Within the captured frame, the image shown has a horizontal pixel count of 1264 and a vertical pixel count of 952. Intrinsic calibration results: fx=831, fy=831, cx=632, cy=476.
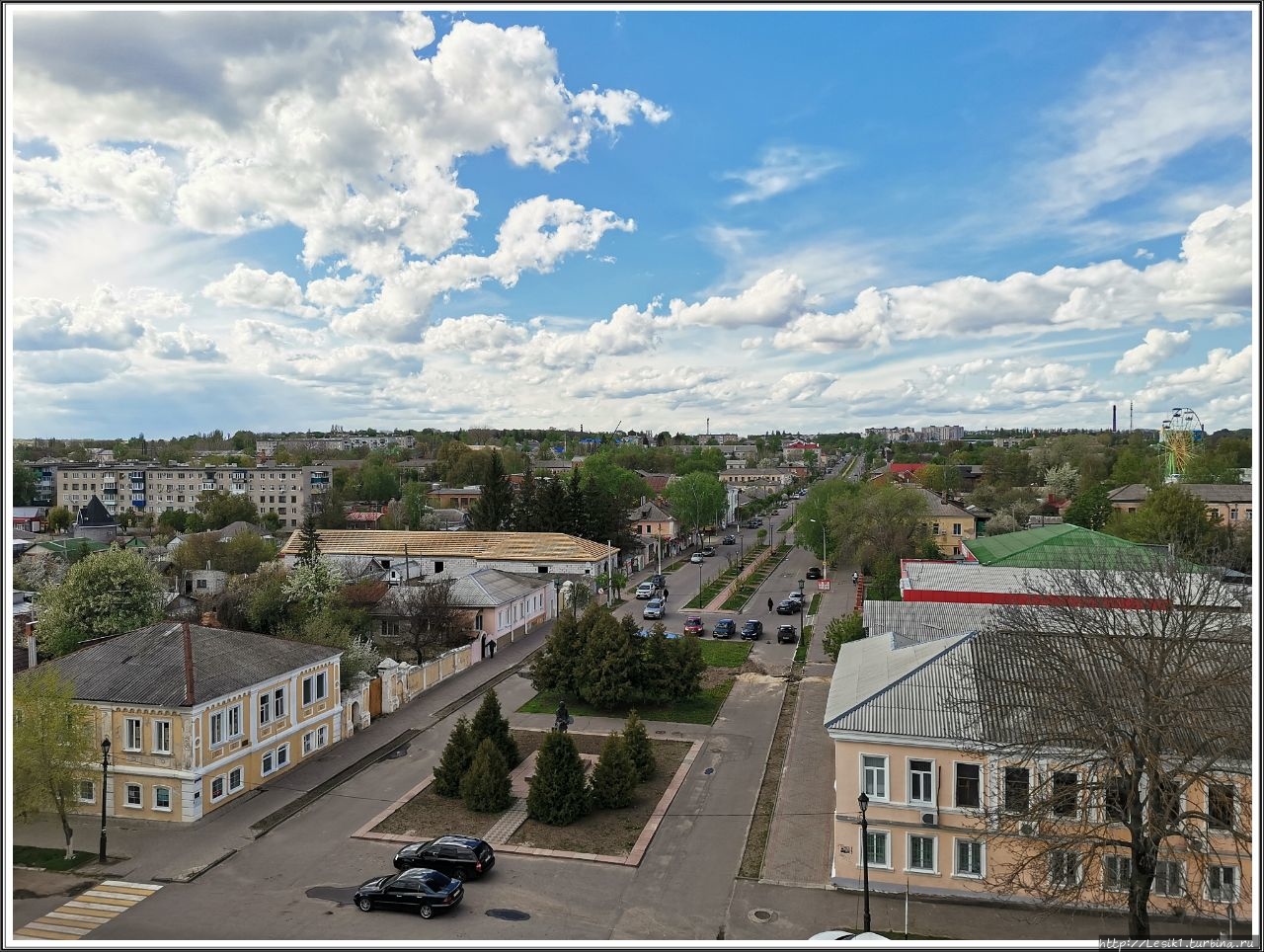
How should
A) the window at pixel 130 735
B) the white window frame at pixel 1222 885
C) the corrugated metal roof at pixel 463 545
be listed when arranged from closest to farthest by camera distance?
1. the white window frame at pixel 1222 885
2. the window at pixel 130 735
3. the corrugated metal roof at pixel 463 545

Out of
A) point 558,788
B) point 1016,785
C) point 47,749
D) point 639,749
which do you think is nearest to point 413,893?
point 558,788

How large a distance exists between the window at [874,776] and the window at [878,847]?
2.32ft

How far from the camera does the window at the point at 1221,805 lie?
12945 mm

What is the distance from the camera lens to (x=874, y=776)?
16547 millimetres

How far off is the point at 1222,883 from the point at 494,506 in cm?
5390

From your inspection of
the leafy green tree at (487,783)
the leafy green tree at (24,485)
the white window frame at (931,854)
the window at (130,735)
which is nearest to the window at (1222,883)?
the white window frame at (931,854)

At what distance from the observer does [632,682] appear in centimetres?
2884

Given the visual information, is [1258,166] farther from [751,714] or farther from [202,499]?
[202,499]

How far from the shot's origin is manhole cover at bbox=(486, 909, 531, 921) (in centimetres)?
1544

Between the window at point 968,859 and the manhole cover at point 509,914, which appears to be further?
the window at point 968,859

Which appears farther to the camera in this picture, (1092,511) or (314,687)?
(1092,511)

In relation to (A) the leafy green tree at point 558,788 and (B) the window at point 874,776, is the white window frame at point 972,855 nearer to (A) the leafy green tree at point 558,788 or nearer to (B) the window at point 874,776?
(B) the window at point 874,776

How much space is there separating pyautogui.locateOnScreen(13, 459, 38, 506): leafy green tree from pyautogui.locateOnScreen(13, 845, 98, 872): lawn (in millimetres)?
85511

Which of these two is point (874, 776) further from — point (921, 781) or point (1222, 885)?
point (1222, 885)
